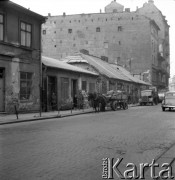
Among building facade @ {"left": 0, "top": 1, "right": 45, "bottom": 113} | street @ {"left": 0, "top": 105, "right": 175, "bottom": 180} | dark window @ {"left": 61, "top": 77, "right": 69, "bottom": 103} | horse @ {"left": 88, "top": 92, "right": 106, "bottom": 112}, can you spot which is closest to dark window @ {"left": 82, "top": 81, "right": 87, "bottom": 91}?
dark window @ {"left": 61, "top": 77, "right": 69, "bottom": 103}

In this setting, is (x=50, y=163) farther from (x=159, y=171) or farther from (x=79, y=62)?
(x=79, y=62)

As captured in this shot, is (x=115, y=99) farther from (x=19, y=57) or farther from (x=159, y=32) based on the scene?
(x=159, y=32)

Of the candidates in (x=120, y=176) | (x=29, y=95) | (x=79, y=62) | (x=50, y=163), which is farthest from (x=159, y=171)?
(x=79, y=62)

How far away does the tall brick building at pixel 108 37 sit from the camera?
63875 mm

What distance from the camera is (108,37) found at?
65.3 m

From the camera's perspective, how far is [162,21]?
78.4m

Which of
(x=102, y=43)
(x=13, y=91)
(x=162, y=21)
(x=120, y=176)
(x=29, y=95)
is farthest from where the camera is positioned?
(x=162, y=21)

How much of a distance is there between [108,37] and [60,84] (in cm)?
3885

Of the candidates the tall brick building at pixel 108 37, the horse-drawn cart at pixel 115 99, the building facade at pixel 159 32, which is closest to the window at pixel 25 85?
the horse-drawn cart at pixel 115 99

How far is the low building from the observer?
26.2m

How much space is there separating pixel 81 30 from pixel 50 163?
60305 millimetres

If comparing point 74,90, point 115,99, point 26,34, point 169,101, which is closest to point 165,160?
point 26,34

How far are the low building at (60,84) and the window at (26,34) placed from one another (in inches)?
104

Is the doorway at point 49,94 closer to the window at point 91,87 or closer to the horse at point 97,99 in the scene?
the horse at point 97,99
